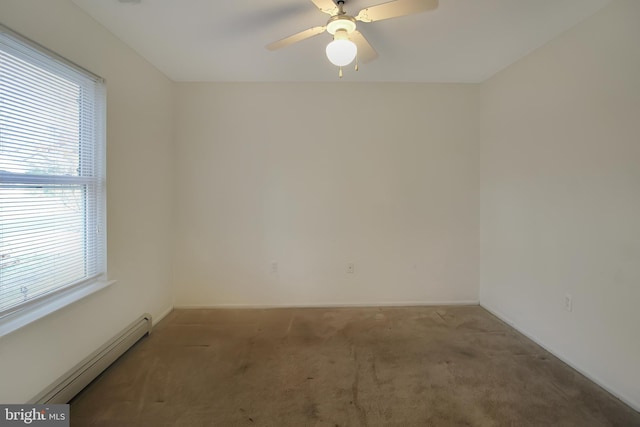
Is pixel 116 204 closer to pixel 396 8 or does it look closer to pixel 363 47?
pixel 363 47

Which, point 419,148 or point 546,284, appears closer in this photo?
point 546,284

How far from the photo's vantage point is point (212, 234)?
3062 millimetres

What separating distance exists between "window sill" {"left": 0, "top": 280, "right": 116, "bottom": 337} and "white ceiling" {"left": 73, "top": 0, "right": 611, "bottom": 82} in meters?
1.83

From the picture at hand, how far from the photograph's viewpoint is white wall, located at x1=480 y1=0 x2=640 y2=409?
170 cm

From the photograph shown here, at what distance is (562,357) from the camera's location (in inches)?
84.1

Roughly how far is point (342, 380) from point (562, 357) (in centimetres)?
170

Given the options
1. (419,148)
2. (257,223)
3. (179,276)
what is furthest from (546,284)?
(179,276)

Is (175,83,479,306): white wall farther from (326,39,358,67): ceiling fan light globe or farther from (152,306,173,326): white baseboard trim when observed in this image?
(326,39,358,67): ceiling fan light globe

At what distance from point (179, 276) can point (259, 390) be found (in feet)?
5.79

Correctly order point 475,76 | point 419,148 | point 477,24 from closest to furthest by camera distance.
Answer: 1. point 477,24
2. point 475,76
3. point 419,148

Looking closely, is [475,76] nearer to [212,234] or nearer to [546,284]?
[546,284]

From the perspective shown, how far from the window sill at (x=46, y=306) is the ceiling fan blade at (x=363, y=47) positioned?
2378 mm

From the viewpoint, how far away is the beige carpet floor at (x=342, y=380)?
1.60m

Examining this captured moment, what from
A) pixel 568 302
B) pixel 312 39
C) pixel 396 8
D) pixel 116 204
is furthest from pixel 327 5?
pixel 568 302
